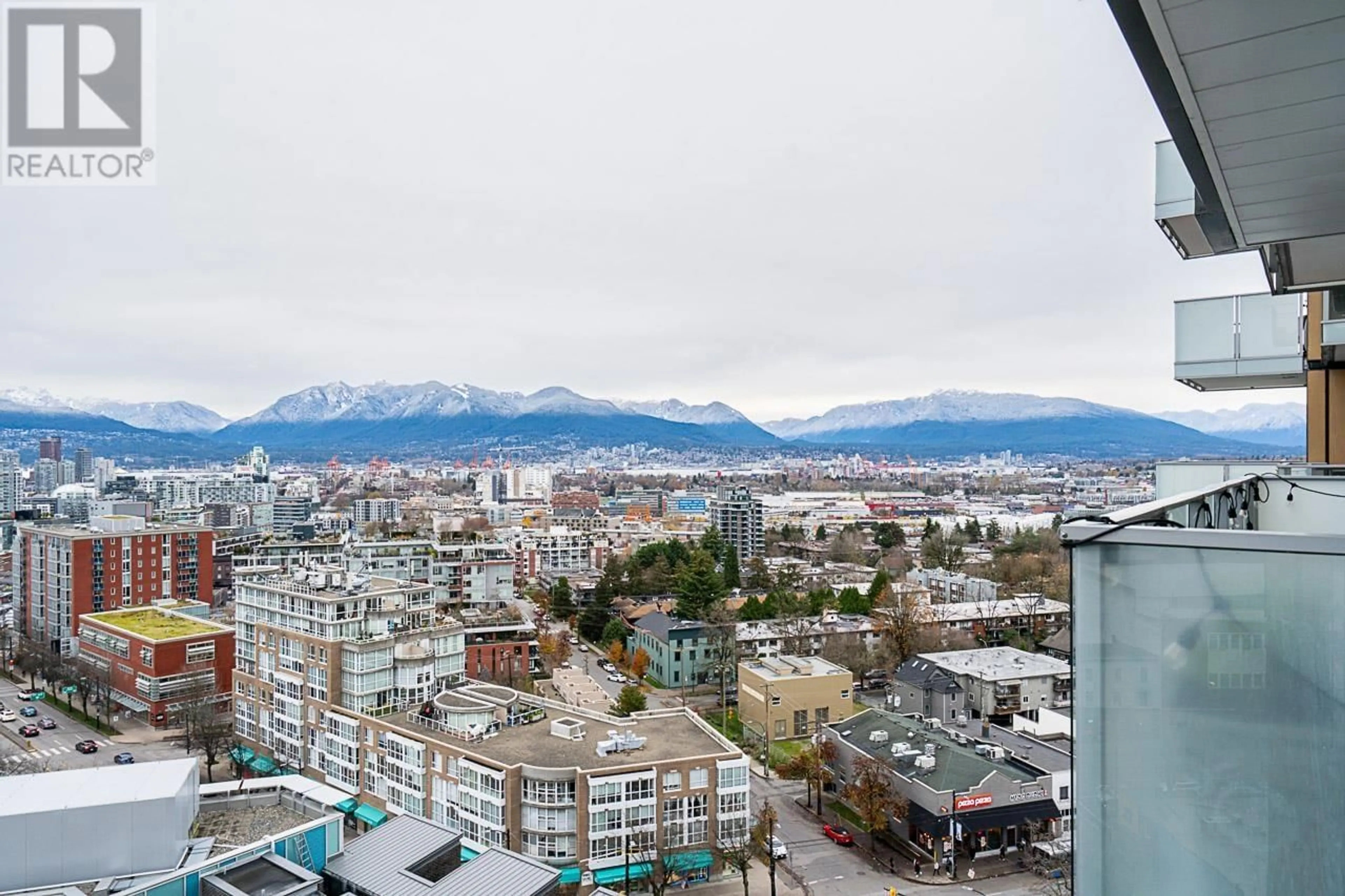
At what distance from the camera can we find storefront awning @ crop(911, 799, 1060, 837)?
7492 millimetres

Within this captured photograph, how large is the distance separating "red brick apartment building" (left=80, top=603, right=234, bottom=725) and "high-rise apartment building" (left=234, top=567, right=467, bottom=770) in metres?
1.82

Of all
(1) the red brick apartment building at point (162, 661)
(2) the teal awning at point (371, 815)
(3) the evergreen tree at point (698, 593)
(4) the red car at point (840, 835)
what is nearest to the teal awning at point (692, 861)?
(4) the red car at point (840, 835)

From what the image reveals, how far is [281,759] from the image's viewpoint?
385 inches

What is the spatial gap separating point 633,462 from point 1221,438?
68312mm

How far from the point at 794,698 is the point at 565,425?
10454 centimetres

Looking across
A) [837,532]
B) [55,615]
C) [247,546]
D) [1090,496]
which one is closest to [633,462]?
[1090,496]

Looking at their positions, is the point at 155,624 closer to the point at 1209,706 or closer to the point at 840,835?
the point at 840,835

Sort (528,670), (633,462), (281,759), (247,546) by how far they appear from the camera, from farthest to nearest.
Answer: (633,462)
(247,546)
(528,670)
(281,759)

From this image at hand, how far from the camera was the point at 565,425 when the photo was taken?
113875 millimetres

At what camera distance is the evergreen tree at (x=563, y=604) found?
16.8 m

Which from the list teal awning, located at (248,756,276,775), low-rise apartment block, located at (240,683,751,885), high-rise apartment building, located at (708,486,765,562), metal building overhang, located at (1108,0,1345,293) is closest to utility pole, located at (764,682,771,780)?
low-rise apartment block, located at (240,683,751,885)

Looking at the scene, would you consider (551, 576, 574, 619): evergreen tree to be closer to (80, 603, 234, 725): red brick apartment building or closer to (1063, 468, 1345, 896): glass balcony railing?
(80, 603, 234, 725): red brick apartment building

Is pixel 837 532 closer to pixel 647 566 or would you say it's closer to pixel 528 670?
pixel 647 566

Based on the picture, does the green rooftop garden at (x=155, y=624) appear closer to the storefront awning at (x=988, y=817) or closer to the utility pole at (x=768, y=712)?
the utility pole at (x=768, y=712)
